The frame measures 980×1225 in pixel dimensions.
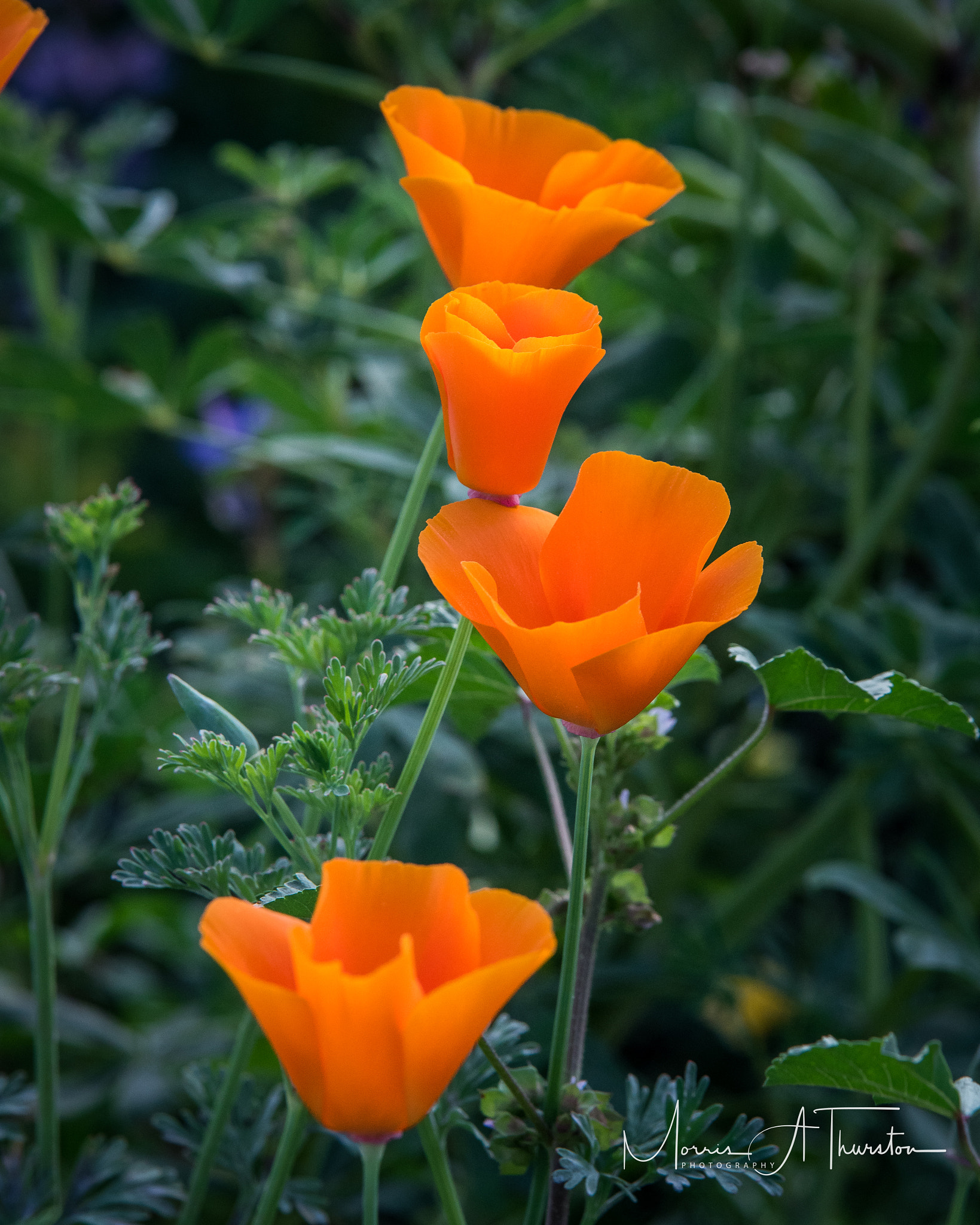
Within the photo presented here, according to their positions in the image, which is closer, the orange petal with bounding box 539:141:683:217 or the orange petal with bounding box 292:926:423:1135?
the orange petal with bounding box 292:926:423:1135

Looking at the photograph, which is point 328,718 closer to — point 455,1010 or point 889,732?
point 455,1010

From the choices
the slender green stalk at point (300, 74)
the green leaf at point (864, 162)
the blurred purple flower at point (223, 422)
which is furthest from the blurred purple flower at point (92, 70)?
the green leaf at point (864, 162)

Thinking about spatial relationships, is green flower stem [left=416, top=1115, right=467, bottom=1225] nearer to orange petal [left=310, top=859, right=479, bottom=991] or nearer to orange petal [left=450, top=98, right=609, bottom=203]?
orange petal [left=310, top=859, right=479, bottom=991]

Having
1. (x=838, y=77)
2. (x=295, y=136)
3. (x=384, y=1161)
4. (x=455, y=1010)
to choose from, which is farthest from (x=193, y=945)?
(x=295, y=136)

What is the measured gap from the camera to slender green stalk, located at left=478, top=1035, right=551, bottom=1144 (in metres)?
0.24

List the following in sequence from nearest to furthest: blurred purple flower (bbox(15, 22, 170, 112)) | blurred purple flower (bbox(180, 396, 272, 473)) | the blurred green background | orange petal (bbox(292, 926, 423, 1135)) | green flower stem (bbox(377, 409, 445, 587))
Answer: orange petal (bbox(292, 926, 423, 1135))
green flower stem (bbox(377, 409, 445, 587))
the blurred green background
blurred purple flower (bbox(180, 396, 272, 473))
blurred purple flower (bbox(15, 22, 170, 112))

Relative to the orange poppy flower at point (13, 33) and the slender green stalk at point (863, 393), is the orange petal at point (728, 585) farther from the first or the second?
the slender green stalk at point (863, 393)

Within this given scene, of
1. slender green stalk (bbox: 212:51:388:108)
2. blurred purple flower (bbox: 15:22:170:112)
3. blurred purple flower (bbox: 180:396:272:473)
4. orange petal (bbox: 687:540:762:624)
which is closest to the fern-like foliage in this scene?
orange petal (bbox: 687:540:762:624)

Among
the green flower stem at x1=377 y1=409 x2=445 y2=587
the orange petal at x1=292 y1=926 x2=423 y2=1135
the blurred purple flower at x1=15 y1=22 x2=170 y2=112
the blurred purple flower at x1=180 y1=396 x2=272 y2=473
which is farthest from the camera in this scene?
the blurred purple flower at x1=15 y1=22 x2=170 y2=112

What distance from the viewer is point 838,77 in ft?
2.33

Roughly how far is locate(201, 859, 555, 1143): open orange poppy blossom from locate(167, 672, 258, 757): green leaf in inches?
2.8

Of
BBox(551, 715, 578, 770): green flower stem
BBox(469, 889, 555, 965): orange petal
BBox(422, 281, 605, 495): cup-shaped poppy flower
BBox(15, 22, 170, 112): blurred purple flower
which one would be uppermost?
BBox(422, 281, 605, 495): cup-shaped poppy flower

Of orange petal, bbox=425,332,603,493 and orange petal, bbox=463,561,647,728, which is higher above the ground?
orange petal, bbox=425,332,603,493

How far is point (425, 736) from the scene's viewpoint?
25 centimetres
